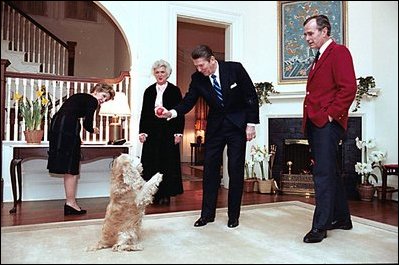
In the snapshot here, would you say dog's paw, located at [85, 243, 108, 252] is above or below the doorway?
below

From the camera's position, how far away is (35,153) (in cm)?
301

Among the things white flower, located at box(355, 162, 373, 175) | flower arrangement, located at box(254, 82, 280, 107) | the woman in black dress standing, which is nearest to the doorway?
the woman in black dress standing

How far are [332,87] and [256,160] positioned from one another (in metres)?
2.12

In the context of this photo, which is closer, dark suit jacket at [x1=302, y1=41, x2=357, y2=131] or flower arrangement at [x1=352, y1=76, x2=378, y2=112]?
dark suit jacket at [x1=302, y1=41, x2=357, y2=131]

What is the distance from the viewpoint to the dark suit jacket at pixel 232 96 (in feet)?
7.19

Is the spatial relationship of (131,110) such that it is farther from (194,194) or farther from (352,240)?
(352,240)

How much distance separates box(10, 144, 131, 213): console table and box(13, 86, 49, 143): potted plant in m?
0.14

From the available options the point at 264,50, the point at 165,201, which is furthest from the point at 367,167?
the point at 165,201

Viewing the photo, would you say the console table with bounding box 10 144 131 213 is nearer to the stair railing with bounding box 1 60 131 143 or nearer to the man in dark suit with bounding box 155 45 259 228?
the stair railing with bounding box 1 60 131 143

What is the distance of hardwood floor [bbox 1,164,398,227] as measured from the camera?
2.49 metres

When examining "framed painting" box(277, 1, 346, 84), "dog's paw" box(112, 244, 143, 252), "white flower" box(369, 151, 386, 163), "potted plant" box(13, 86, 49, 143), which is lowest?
"dog's paw" box(112, 244, 143, 252)

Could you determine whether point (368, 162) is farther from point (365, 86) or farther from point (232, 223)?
point (232, 223)

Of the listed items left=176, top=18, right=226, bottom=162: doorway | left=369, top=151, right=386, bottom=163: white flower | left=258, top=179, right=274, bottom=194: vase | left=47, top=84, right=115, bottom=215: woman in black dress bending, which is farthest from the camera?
left=258, top=179, right=274, bottom=194: vase

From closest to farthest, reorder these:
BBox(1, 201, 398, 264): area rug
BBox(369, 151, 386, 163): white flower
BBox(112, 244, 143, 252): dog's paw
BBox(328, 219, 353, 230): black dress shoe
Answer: BBox(1, 201, 398, 264): area rug
BBox(112, 244, 143, 252): dog's paw
BBox(328, 219, 353, 230): black dress shoe
BBox(369, 151, 386, 163): white flower
